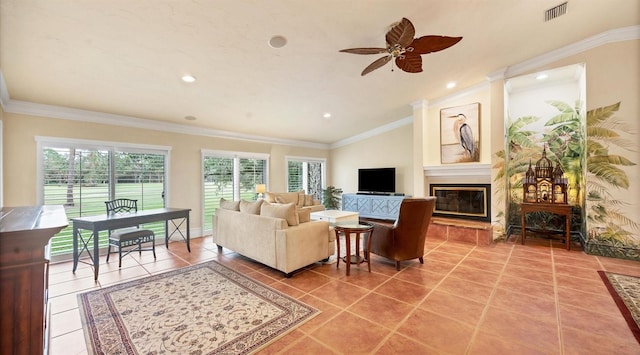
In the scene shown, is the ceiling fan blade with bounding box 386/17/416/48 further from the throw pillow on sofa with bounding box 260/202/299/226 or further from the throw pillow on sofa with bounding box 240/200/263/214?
the throw pillow on sofa with bounding box 240/200/263/214

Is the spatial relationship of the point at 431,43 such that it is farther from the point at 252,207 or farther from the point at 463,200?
the point at 463,200

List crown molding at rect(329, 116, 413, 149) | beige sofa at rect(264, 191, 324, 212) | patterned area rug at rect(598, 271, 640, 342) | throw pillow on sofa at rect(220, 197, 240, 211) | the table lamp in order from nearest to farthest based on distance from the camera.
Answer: patterned area rug at rect(598, 271, 640, 342) → throw pillow on sofa at rect(220, 197, 240, 211) → the table lamp → beige sofa at rect(264, 191, 324, 212) → crown molding at rect(329, 116, 413, 149)

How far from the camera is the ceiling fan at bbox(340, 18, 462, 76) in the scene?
7.90 feet

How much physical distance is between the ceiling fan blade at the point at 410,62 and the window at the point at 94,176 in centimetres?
468

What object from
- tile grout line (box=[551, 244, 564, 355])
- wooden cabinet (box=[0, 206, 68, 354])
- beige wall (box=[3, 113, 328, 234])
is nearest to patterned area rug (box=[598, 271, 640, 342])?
tile grout line (box=[551, 244, 564, 355])

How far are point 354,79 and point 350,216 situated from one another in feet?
9.01

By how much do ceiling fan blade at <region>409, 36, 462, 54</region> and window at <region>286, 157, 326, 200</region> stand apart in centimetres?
519

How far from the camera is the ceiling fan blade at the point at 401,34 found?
231cm

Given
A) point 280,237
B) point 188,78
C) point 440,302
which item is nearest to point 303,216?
point 280,237

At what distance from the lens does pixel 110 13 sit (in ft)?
7.55

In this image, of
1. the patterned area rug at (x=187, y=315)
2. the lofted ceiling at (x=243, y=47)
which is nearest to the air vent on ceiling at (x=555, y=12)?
the lofted ceiling at (x=243, y=47)

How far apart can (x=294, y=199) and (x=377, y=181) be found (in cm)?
241

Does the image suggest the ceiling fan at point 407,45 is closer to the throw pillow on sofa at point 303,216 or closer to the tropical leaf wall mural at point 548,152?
the throw pillow on sofa at point 303,216

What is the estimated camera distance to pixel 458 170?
536 centimetres
